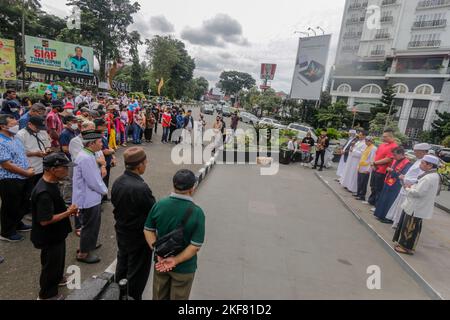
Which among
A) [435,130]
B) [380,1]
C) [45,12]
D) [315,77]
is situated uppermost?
[380,1]

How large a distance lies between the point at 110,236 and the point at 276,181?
5.88 meters

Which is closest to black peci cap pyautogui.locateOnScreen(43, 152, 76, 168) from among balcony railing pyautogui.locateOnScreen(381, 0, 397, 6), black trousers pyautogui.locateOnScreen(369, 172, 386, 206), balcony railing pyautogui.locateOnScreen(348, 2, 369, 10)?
black trousers pyautogui.locateOnScreen(369, 172, 386, 206)

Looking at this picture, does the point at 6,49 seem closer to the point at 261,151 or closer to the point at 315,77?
the point at 261,151

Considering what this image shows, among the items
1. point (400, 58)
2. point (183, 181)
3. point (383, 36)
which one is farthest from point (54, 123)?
point (383, 36)

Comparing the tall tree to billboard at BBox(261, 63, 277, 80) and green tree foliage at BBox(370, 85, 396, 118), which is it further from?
green tree foliage at BBox(370, 85, 396, 118)

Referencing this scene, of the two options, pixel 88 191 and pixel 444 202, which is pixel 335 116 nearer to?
pixel 444 202

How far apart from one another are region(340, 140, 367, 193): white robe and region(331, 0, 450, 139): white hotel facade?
1291 inches

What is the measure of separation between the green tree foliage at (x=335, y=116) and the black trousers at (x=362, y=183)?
26.1 m

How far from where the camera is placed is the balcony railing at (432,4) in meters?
35.6

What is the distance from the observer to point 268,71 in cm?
4984

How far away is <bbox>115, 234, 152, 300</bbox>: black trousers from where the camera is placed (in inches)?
104

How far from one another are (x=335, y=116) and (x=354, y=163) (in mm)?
26161

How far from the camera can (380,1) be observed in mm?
42281
